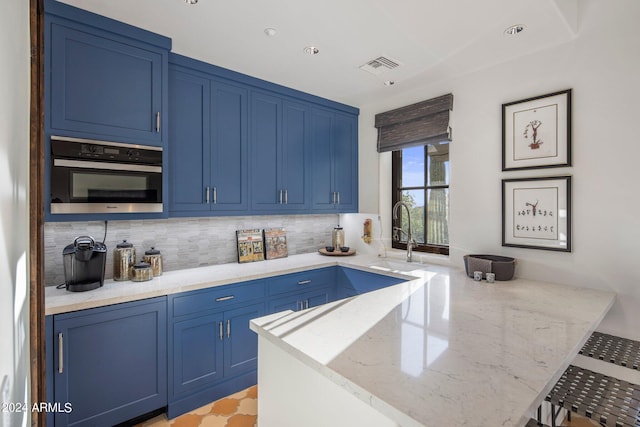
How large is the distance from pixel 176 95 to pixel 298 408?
2.22 m

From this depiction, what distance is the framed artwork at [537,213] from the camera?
6.91 feet

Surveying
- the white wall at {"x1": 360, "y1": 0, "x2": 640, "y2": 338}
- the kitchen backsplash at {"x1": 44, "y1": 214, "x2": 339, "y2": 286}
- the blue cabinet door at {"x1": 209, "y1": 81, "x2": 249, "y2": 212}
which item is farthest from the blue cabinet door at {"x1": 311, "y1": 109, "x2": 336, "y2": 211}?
the white wall at {"x1": 360, "y1": 0, "x2": 640, "y2": 338}

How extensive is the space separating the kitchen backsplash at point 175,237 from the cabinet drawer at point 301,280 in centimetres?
57

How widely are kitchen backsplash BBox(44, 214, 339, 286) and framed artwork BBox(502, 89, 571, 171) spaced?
6.83 feet

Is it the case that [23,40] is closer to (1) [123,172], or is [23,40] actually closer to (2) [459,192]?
(1) [123,172]

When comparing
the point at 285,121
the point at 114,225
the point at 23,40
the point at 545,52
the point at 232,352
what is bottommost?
the point at 232,352

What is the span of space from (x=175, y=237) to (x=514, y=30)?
281cm

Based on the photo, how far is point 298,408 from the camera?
113 centimetres

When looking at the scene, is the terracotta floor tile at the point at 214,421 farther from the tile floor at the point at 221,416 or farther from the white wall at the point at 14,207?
the white wall at the point at 14,207

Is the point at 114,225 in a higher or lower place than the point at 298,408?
higher

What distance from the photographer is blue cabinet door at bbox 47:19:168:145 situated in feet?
5.95

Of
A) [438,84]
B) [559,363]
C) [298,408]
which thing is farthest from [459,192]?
[298,408]

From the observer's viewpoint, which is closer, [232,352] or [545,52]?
[545,52]

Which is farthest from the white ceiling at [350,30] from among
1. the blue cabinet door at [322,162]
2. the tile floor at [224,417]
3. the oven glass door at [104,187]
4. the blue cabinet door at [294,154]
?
the tile floor at [224,417]
